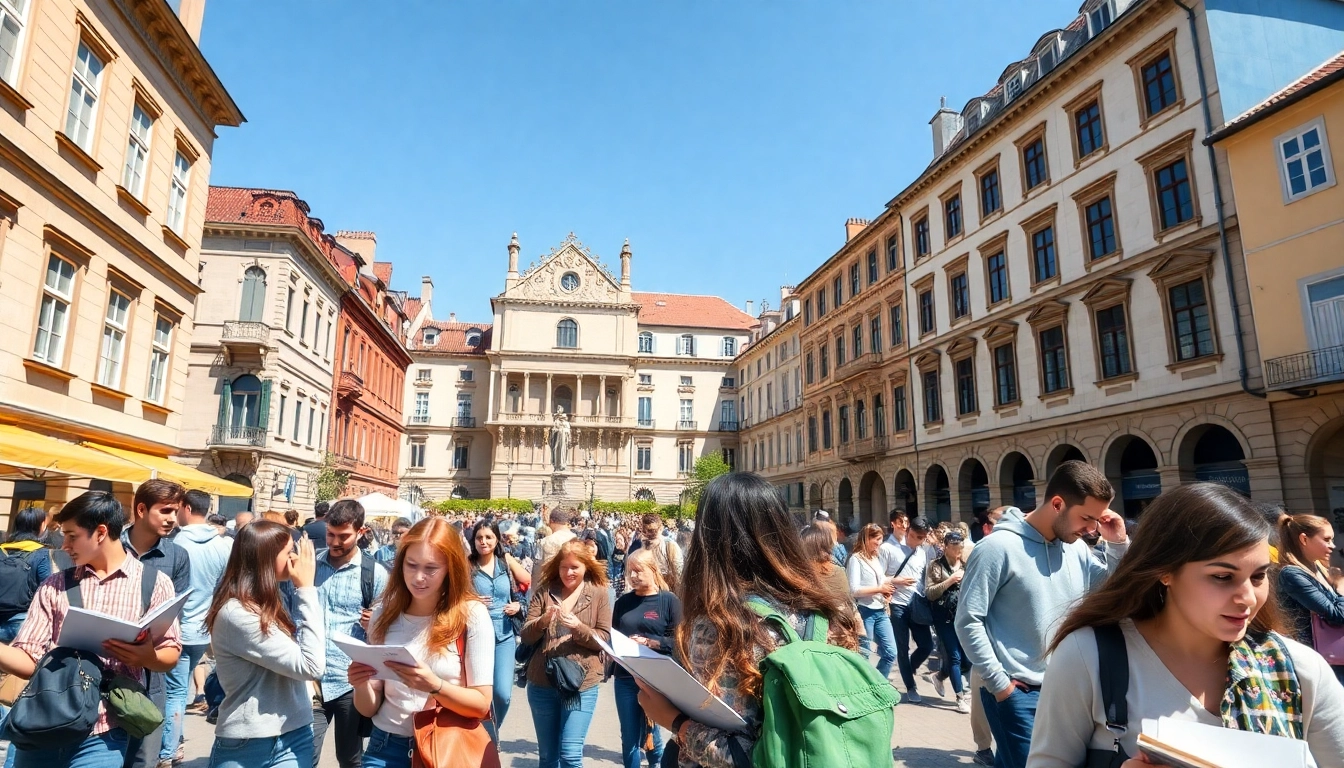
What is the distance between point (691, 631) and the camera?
2.25 meters

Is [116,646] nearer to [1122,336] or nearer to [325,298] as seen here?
[1122,336]

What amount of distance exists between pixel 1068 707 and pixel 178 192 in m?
21.0

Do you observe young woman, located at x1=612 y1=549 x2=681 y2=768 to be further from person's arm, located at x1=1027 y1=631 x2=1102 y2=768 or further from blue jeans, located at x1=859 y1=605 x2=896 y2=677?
blue jeans, located at x1=859 y1=605 x2=896 y2=677

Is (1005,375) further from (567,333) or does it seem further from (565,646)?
(567,333)

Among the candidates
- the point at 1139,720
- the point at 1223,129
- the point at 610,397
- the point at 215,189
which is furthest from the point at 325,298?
the point at 1139,720

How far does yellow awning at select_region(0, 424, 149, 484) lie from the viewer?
33.8 feet

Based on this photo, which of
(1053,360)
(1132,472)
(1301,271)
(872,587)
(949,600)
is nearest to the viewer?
(872,587)

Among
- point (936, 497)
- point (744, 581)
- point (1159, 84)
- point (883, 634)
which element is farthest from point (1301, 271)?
point (744, 581)

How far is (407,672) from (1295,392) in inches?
780

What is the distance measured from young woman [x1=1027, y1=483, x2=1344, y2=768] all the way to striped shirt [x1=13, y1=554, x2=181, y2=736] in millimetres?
4127

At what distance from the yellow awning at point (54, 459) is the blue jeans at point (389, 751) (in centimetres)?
1016

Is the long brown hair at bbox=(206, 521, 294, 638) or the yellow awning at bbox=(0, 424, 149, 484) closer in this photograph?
the long brown hair at bbox=(206, 521, 294, 638)

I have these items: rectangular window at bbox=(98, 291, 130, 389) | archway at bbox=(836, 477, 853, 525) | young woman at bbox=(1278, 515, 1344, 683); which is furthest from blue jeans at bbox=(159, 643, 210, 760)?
archway at bbox=(836, 477, 853, 525)

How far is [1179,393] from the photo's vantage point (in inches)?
731
